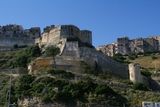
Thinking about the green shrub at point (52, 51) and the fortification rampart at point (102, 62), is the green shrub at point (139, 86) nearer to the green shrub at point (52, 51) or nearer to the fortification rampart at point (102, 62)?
the fortification rampart at point (102, 62)

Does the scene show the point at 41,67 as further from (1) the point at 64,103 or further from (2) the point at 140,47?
(2) the point at 140,47

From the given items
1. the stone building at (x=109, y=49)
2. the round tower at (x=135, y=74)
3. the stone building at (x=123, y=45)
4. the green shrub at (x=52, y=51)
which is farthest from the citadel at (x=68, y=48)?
the stone building at (x=109, y=49)

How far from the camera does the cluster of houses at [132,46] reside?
114 metres

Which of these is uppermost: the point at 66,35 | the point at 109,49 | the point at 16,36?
the point at 109,49

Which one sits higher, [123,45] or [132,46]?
[123,45]

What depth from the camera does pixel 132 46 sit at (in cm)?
11631

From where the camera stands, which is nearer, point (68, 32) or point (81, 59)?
point (81, 59)

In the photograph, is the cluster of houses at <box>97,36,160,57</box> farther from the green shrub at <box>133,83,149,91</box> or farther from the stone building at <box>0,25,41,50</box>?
the green shrub at <box>133,83,149,91</box>

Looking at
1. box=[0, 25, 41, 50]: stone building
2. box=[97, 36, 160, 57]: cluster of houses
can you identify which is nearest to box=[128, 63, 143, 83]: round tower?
box=[0, 25, 41, 50]: stone building

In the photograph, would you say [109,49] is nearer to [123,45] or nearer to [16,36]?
[123,45]

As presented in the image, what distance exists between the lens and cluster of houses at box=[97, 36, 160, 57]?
374ft

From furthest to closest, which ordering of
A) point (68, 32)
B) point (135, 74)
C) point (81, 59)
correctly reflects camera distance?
point (68, 32)
point (81, 59)
point (135, 74)

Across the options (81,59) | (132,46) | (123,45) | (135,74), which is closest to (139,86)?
(135,74)

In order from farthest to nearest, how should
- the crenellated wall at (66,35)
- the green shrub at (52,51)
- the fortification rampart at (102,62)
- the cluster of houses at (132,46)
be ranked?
the cluster of houses at (132,46), the crenellated wall at (66,35), the green shrub at (52,51), the fortification rampart at (102,62)
